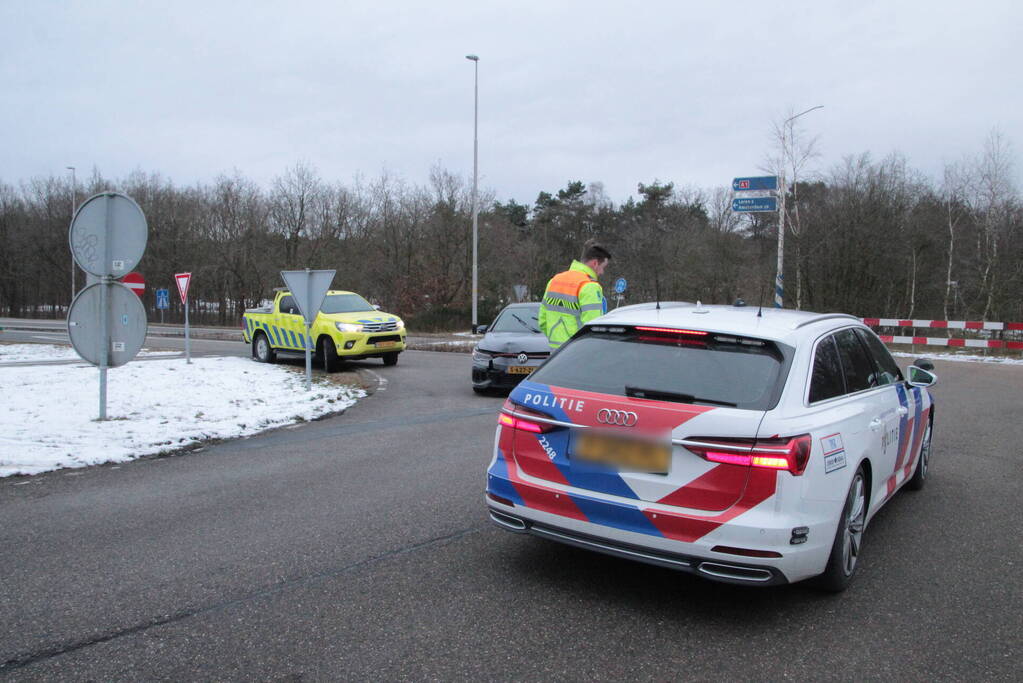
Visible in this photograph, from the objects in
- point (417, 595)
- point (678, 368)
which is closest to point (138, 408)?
point (417, 595)

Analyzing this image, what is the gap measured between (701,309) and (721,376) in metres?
0.94

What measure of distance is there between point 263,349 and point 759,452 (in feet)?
51.9

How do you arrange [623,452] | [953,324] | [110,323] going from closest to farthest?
[623,452] < [110,323] < [953,324]

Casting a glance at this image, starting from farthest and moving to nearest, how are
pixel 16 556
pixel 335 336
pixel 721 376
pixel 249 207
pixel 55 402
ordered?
pixel 249 207, pixel 335 336, pixel 55 402, pixel 16 556, pixel 721 376

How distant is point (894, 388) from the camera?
5.20 m

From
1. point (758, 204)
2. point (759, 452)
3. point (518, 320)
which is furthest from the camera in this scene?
point (758, 204)

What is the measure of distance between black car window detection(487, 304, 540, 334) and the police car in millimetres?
8183

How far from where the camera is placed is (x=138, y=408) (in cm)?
972

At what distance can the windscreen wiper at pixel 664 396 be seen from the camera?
11.8 feet

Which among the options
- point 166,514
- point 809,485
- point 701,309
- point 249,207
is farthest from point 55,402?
point 249,207

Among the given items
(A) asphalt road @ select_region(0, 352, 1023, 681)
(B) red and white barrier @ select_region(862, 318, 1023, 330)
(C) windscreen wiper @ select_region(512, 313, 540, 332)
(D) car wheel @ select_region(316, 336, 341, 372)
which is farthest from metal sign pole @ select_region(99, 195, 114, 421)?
(B) red and white barrier @ select_region(862, 318, 1023, 330)

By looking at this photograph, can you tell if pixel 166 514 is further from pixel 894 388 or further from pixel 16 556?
pixel 894 388

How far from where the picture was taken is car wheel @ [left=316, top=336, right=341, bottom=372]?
16.1m

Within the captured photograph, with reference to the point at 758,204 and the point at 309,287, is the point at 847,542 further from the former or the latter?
the point at 758,204
